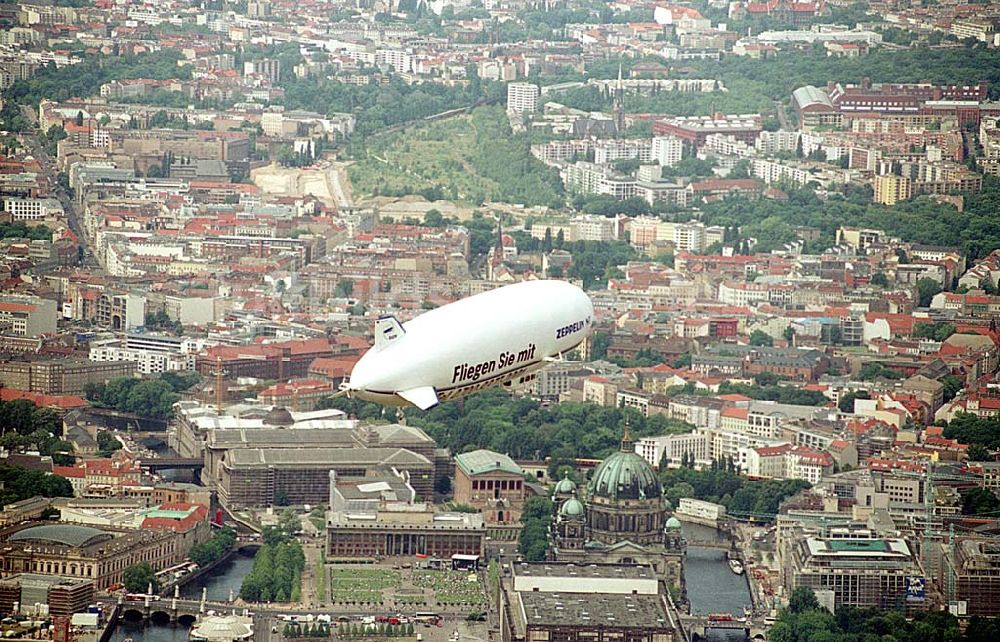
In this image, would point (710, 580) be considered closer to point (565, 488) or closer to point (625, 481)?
point (625, 481)

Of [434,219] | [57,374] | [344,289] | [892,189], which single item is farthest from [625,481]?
[892,189]

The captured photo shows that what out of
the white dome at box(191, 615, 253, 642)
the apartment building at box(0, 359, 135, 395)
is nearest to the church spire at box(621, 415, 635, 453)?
the apartment building at box(0, 359, 135, 395)

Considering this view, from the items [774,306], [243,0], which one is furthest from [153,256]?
[243,0]

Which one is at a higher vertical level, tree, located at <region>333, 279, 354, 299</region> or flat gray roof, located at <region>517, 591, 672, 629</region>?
flat gray roof, located at <region>517, 591, 672, 629</region>

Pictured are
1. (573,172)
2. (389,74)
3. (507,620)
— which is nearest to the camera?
(507,620)

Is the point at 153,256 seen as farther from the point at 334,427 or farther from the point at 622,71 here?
the point at 622,71

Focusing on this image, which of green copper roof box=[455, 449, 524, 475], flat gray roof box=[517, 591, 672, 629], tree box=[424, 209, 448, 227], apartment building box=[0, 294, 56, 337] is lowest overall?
tree box=[424, 209, 448, 227]

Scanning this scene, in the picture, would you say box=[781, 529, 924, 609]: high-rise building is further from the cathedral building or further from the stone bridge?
the stone bridge
